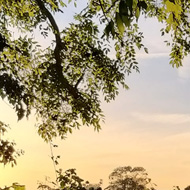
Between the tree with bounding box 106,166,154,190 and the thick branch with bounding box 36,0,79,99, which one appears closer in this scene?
the thick branch with bounding box 36,0,79,99

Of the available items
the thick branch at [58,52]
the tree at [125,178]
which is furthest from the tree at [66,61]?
the tree at [125,178]

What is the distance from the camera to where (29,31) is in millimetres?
17438

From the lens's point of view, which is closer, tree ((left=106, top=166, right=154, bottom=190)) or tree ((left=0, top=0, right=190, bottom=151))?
tree ((left=0, top=0, right=190, bottom=151))

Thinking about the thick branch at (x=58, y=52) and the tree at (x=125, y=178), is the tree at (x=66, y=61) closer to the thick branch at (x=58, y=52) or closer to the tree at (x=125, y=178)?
the thick branch at (x=58, y=52)

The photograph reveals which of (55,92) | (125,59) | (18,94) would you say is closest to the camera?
(18,94)

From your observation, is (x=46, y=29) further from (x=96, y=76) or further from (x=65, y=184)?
(x=65, y=184)

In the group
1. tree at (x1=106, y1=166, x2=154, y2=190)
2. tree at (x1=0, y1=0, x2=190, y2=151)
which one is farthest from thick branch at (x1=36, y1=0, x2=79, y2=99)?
tree at (x1=106, y1=166, x2=154, y2=190)

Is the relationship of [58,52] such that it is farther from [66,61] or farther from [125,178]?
[125,178]

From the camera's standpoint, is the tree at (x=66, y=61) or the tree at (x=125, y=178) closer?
the tree at (x=66, y=61)

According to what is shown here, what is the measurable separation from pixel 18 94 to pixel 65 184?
17.5ft

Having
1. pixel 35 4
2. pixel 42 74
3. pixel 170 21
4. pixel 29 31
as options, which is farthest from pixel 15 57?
pixel 170 21

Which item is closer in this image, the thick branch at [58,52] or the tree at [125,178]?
the thick branch at [58,52]

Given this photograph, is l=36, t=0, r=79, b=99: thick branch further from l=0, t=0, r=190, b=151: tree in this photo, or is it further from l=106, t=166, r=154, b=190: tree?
l=106, t=166, r=154, b=190: tree

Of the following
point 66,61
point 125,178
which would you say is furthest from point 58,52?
point 125,178
